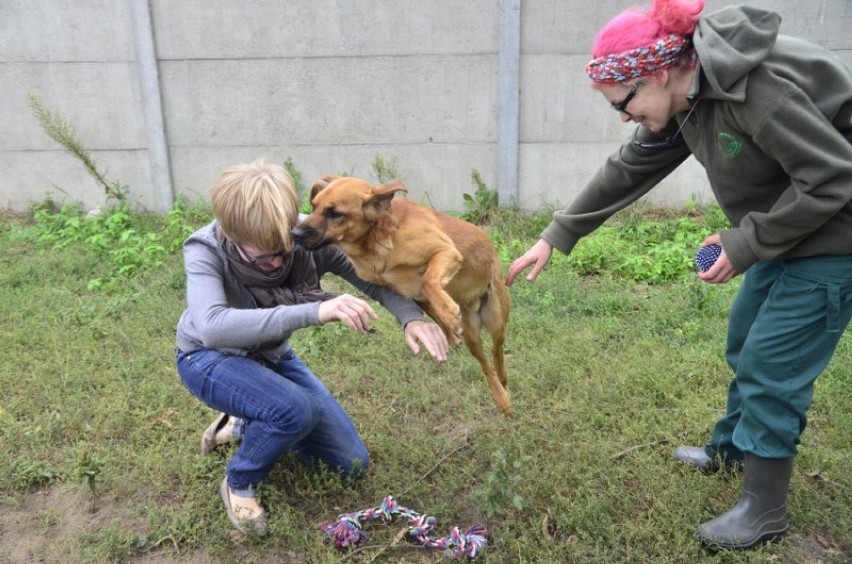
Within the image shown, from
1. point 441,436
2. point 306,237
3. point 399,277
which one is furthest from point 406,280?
point 441,436

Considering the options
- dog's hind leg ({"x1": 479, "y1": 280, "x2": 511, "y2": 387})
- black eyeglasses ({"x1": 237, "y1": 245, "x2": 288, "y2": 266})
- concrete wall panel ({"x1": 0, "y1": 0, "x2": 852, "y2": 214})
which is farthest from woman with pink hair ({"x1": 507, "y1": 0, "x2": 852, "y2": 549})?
concrete wall panel ({"x1": 0, "y1": 0, "x2": 852, "y2": 214})

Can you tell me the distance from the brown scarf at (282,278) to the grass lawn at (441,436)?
88 centimetres

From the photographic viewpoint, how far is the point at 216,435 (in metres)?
3.56

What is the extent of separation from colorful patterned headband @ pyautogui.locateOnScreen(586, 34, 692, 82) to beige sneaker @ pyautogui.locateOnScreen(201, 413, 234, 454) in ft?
8.04

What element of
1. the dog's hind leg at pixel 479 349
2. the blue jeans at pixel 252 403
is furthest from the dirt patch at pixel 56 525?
the dog's hind leg at pixel 479 349

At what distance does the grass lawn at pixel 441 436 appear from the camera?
9.59 ft

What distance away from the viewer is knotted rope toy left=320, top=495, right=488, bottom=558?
9.23 ft

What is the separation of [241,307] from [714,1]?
564 cm

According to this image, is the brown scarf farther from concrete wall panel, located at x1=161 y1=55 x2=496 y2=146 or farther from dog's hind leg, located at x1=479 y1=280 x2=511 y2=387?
concrete wall panel, located at x1=161 y1=55 x2=496 y2=146

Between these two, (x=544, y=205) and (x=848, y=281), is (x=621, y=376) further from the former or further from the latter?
(x=544, y=205)

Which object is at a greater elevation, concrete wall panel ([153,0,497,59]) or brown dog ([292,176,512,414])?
concrete wall panel ([153,0,497,59])

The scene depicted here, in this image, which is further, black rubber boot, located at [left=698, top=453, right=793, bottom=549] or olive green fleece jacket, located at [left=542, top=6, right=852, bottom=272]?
black rubber boot, located at [left=698, top=453, right=793, bottom=549]

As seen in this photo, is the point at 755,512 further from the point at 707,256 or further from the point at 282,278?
the point at 282,278

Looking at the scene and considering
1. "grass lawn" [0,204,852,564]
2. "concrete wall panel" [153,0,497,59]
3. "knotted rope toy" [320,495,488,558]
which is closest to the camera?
"knotted rope toy" [320,495,488,558]
